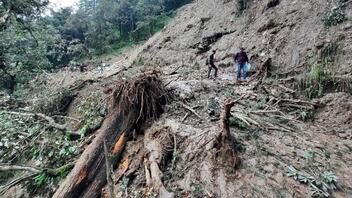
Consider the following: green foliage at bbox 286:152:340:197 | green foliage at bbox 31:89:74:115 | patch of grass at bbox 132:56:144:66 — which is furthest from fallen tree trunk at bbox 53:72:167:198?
patch of grass at bbox 132:56:144:66

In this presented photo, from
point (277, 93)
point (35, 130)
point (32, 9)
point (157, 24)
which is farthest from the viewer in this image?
point (157, 24)

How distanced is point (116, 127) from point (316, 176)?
342cm

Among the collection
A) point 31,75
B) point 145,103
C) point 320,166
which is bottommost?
point 320,166

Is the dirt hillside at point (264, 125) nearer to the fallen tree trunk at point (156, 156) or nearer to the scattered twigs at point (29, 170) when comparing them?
the fallen tree trunk at point (156, 156)

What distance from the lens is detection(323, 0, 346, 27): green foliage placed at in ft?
27.1

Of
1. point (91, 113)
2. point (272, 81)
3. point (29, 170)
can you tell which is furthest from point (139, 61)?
point (29, 170)

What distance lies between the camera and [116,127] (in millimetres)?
5113

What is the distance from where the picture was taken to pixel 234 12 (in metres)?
14.9

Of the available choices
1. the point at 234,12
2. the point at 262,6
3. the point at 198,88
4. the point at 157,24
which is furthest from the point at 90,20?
the point at 198,88

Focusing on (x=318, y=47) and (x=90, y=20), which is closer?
(x=318, y=47)

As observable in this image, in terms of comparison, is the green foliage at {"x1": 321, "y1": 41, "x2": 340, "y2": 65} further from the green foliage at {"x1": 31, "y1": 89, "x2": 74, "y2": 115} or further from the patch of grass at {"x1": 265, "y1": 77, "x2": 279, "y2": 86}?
the green foliage at {"x1": 31, "y1": 89, "x2": 74, "y2": 115}

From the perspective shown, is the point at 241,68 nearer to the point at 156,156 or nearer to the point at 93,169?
the point at 156,156

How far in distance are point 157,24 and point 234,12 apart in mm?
22023

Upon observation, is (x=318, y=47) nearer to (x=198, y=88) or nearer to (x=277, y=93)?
(x=277, y=93)
